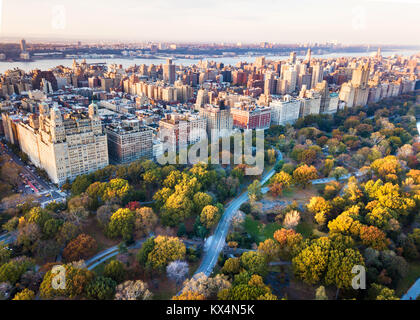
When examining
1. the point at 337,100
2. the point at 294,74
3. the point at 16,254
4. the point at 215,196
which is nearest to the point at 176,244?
the point at 215,196

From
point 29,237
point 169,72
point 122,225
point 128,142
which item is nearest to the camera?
point 29,237

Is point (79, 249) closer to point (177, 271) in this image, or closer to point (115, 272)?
point (115, 272)

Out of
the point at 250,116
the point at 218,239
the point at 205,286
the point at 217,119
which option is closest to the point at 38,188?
the point at 218,239

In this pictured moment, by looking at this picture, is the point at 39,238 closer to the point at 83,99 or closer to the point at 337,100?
the point at 83,99

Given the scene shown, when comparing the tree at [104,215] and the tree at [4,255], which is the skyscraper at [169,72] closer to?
the tree at [104,215]

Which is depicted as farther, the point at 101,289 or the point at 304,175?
the point at 304,175

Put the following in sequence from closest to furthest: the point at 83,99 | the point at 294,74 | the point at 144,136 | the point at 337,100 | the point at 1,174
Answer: the point at 1,174 → the point at 144,136 → the point at 83,99 → the point at 337,100 → the point at 294,74
